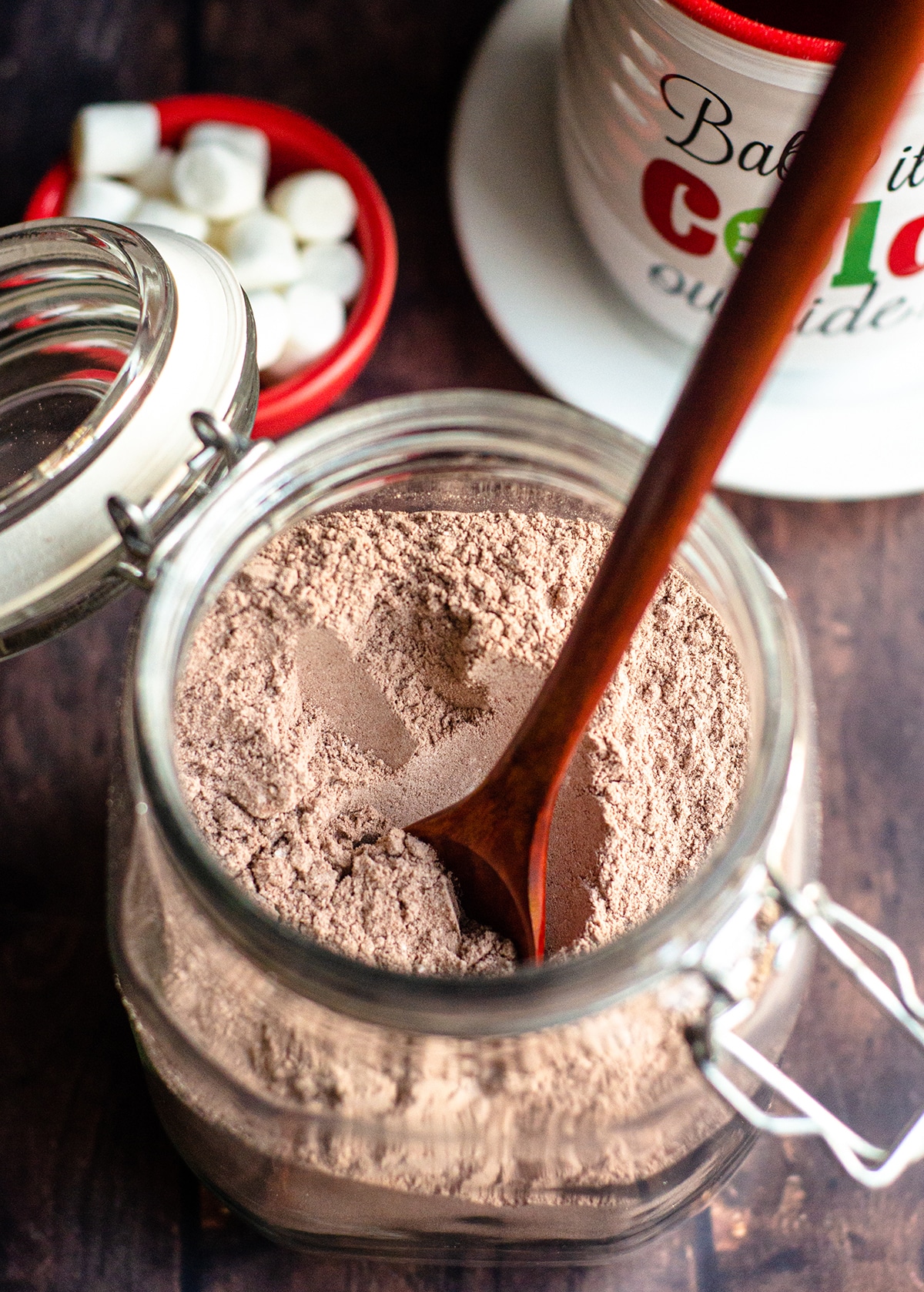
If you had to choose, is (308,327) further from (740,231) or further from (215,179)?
(740,231)

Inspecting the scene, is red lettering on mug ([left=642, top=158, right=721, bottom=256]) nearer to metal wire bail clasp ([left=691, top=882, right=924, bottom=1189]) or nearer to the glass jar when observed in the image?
the glass jar

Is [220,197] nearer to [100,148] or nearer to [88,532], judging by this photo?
[100,148]

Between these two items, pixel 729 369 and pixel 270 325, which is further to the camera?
pixel 270 325

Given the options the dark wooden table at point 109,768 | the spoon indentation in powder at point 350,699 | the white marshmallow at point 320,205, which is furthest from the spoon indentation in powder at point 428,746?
the white marshmallow at point 320,205

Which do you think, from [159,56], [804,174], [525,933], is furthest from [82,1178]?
[159,56]

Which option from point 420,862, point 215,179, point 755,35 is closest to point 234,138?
point 215,179

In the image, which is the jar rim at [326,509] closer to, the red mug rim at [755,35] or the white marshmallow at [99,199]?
the red mug rim at [755,35]

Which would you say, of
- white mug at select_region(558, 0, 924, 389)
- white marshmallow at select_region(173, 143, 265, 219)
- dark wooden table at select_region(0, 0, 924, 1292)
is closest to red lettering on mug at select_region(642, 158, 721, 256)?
white mug at select_region(558, 0, 924, 389)

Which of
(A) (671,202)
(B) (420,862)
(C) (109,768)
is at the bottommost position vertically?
(C) (109,768)
